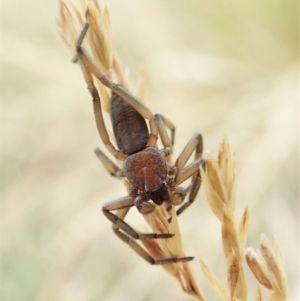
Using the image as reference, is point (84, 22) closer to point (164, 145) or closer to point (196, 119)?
point (164, 145)

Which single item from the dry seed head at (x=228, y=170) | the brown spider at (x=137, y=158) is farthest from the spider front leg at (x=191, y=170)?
the dry seed head at (x=228, y=170)

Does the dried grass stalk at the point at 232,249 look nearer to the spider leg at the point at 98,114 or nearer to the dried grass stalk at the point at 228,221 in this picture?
the dried grass stalk at the point at 228,221

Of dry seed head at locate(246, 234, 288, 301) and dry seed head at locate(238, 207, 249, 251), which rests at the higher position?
dry seed head at locate(238, 207, 249, 251)

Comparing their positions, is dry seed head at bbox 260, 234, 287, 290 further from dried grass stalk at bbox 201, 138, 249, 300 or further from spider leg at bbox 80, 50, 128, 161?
spider leg at bbox 80, 50, 128, 161

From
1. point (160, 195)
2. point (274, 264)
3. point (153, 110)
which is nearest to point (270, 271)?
point (274, 264)

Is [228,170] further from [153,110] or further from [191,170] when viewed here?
[153,110]

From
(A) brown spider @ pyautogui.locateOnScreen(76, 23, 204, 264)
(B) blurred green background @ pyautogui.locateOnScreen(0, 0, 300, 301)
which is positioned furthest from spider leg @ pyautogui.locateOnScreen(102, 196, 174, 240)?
(B) blurred green background @ pyautogui.locateOnScreen(0, 0, 300, 301)

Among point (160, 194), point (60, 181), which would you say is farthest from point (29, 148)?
point (160, 194)
